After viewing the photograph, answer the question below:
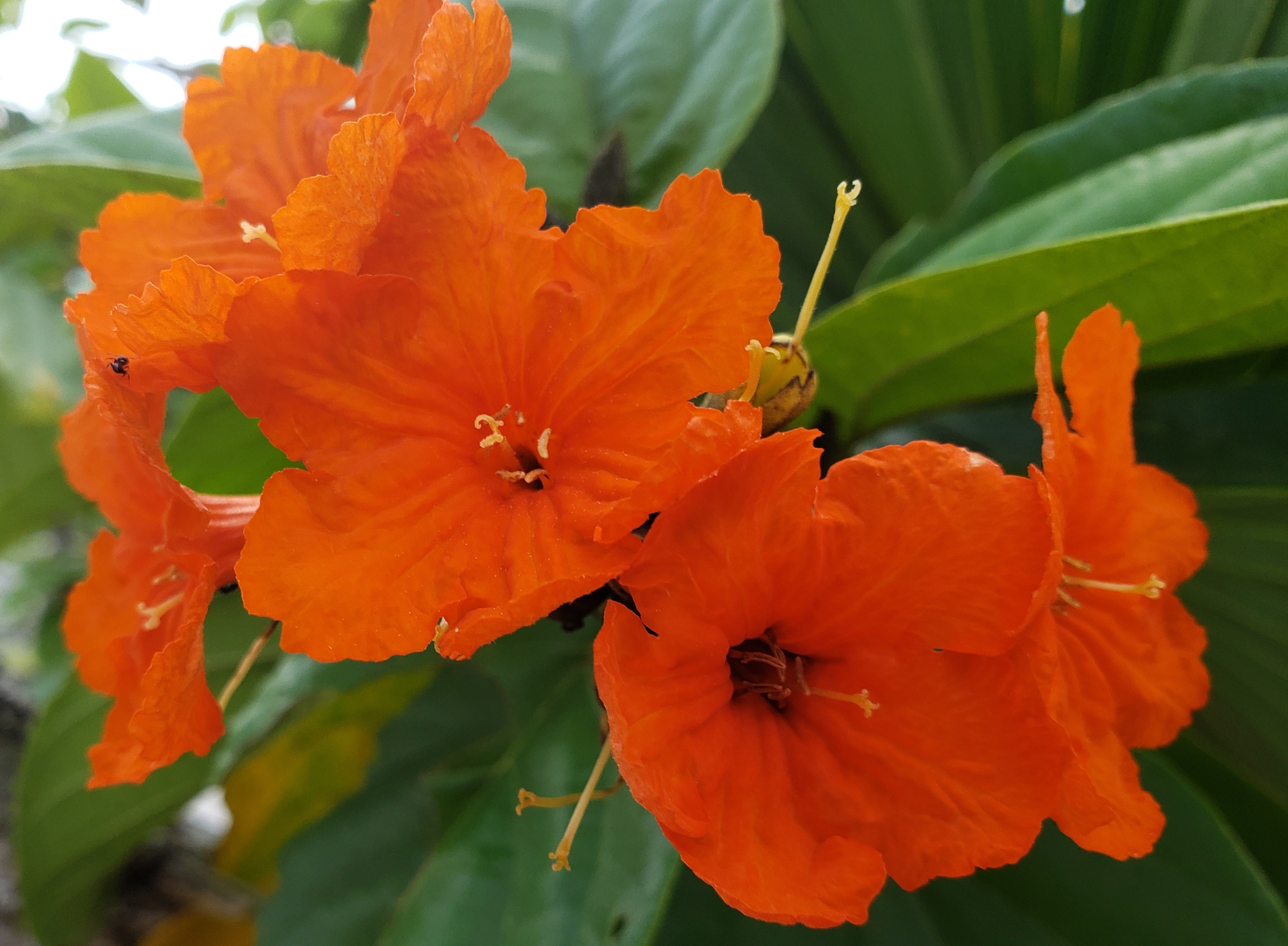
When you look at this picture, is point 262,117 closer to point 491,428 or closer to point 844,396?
point 491,428

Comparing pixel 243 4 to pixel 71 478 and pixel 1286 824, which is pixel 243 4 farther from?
pixel 1286 824

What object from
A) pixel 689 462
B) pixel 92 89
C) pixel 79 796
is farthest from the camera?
pixel 92 89

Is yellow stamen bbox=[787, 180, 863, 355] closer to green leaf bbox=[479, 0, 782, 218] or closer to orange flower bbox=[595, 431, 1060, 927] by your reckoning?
orange flower bbox=[595, 431, 1060, 927]

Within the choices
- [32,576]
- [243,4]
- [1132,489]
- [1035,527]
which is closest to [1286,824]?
[1132,489]

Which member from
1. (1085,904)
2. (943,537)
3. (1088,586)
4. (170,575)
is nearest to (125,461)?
(170,575)

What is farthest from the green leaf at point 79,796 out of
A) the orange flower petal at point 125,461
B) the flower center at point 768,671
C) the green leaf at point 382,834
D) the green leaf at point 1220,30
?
the green leaf at point 1220,30

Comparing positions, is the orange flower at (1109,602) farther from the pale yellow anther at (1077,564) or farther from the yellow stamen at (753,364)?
the yellow stamen at (753,364)
